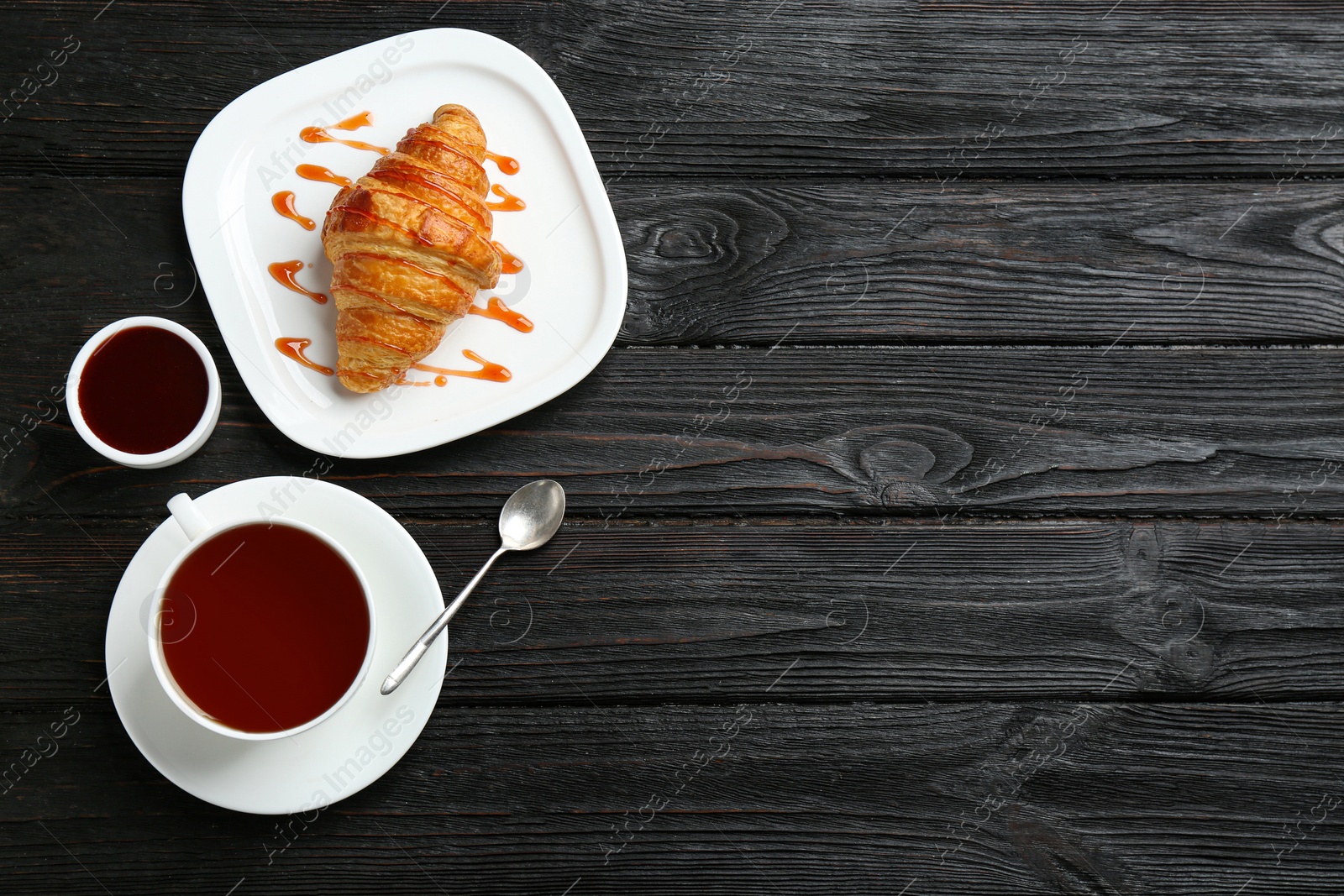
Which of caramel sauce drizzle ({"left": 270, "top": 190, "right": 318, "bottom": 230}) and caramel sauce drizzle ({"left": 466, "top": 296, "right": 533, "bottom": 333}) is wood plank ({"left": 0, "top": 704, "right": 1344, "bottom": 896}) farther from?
caramel sauce drizzle ({"left": 270, "top": 190, "right": 318, "bottom": 230})

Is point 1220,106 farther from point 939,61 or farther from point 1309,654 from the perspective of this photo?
point 1309,654

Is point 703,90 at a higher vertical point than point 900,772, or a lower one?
higher

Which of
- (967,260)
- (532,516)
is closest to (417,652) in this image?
(532,516)

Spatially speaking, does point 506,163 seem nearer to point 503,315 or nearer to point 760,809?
point 503,315

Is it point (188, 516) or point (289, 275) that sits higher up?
point (289, 275)

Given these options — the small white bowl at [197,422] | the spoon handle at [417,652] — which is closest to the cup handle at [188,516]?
the small white bowl at [197,422]

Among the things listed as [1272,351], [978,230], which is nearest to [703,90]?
[978,230]
